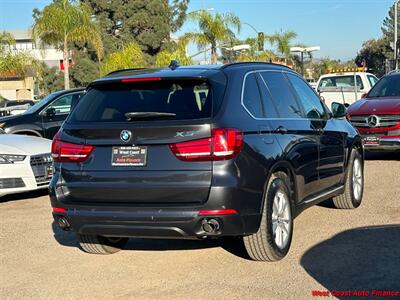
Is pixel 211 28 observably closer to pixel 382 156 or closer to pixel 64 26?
pixel 64 26

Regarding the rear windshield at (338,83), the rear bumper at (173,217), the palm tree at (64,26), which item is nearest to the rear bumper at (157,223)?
the rear bumper at (173,217)

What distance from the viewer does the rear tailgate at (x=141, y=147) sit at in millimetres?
4723

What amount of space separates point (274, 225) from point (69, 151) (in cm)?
190

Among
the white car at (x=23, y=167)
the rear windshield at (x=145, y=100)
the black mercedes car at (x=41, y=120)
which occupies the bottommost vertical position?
the white car at (x=23, y=167)

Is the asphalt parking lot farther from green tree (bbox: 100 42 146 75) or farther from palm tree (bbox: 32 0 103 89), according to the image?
green tree (bbox: 100 42 146 75)

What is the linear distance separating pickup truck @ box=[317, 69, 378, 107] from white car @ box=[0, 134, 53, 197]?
10.9m

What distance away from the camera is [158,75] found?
523 centimetres

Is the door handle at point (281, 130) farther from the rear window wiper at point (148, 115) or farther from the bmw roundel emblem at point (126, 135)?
the bmw roundel emblem at point (126, 135)

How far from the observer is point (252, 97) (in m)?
5.37

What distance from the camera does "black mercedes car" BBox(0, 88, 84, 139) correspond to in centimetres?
1280

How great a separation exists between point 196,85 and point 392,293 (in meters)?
2.24

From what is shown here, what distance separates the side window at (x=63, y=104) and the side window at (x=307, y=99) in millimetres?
7688

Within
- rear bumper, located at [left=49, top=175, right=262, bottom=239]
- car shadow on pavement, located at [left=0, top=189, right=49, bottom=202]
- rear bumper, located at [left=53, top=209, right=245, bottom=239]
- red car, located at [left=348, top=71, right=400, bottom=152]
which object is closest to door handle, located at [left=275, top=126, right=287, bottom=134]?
rear bumper, located at [left=49, top=175, right=262, bottom=239]

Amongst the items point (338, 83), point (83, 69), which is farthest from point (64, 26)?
point (83, 69)
